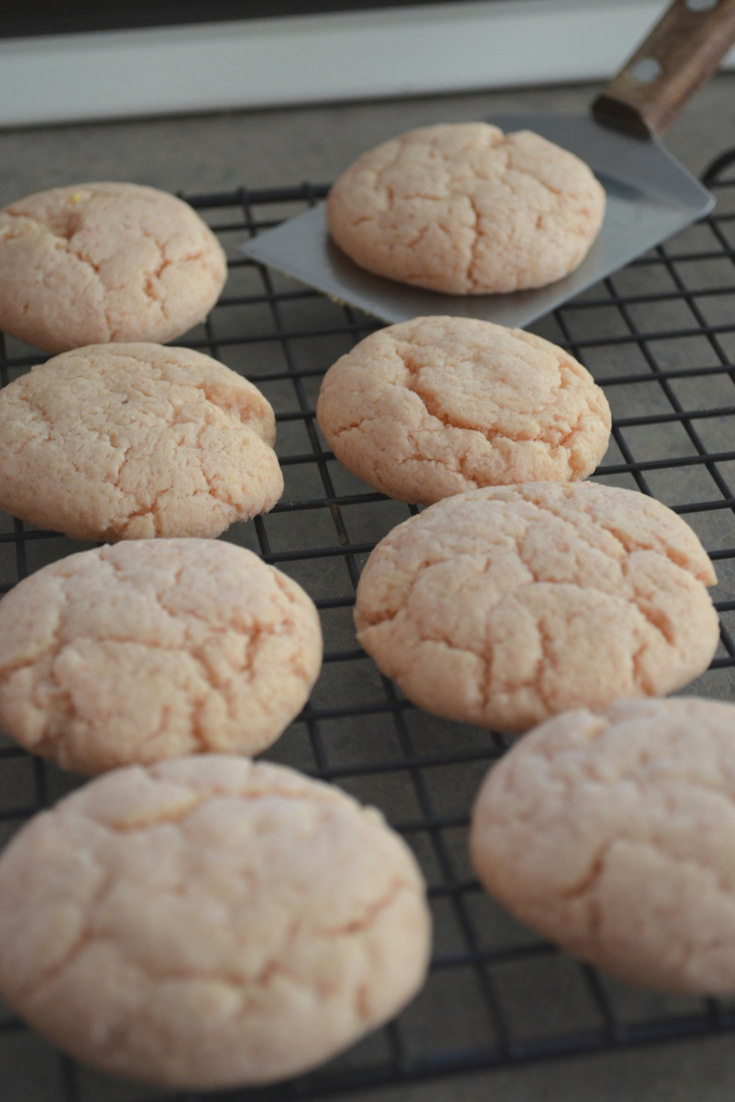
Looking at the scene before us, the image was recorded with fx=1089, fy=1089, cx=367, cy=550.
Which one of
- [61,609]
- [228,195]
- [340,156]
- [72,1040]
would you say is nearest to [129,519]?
[61,609]

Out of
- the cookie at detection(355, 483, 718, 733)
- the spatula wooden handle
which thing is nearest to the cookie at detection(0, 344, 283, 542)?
the cookie at detection(355, 483, 718, 733)

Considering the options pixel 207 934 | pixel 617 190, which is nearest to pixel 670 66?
pixel 617 190

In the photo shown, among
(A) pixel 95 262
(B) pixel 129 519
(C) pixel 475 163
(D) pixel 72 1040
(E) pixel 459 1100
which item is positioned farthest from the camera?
(C) pixel 475 163

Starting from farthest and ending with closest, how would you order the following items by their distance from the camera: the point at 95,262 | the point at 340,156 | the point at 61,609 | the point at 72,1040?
the point at 340,156, the point at 95,262, the point at 61,609, the point at 72,1040

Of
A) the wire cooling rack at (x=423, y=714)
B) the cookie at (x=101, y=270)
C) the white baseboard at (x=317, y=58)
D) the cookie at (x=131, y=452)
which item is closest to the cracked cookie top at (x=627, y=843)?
the wire cooling rack at (x=423, y=714)

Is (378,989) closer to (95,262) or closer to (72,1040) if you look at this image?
(72,1040)

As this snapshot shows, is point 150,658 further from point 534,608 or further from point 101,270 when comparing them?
point 101,270

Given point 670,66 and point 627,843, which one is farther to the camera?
point 670,66
